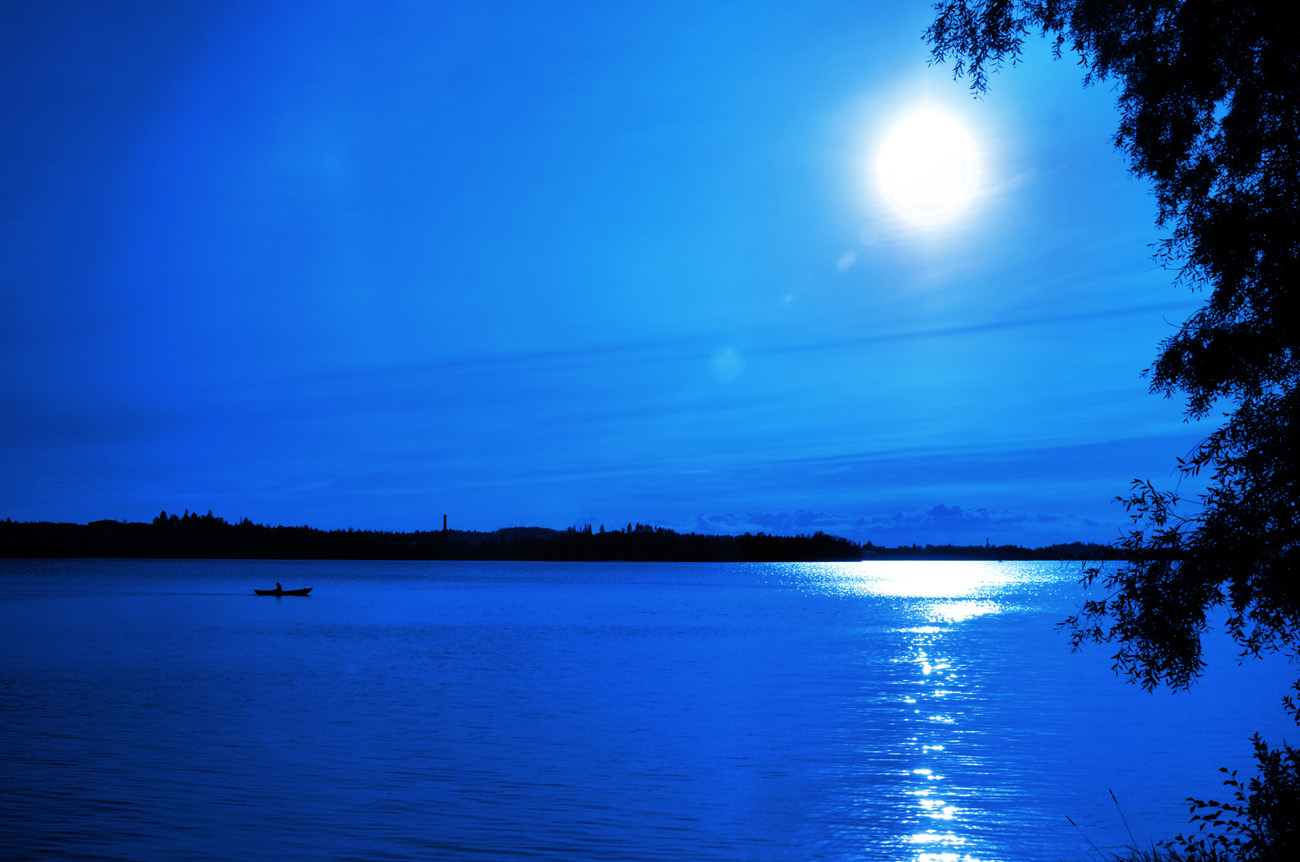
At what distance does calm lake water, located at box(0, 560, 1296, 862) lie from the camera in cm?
1845

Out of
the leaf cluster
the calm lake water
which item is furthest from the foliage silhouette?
the calm lake water

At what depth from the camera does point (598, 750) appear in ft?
88.5

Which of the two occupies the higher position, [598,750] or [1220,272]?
[1220,272]

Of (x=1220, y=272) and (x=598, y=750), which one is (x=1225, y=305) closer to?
(x=1220, y=272)

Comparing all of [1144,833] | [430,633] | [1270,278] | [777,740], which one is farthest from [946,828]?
[430,633]

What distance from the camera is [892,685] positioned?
4188 cm

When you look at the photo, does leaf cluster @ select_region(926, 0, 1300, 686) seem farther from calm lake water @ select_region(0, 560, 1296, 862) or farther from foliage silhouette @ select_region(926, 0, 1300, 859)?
calm lake water @ select_region(0, 560, 1296, 862)

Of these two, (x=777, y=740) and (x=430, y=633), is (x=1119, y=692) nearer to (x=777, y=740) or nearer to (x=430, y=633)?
(x=777, y=740)

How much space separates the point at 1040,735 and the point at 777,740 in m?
8.58

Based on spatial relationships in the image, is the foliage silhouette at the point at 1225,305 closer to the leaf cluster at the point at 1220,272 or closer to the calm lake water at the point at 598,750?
the leaf cluster at the point at 1220,272

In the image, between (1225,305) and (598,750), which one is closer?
(1225,305)

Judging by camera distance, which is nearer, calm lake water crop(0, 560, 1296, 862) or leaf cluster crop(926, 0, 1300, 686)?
leaf cluster crop(926, 0, 1300, 686)

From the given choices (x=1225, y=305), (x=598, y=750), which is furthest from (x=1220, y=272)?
(x=598, y=750)

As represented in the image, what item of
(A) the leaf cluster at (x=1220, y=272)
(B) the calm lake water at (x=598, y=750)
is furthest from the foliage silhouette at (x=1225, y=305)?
(B) the calm lake water at (x=598, y=750)
